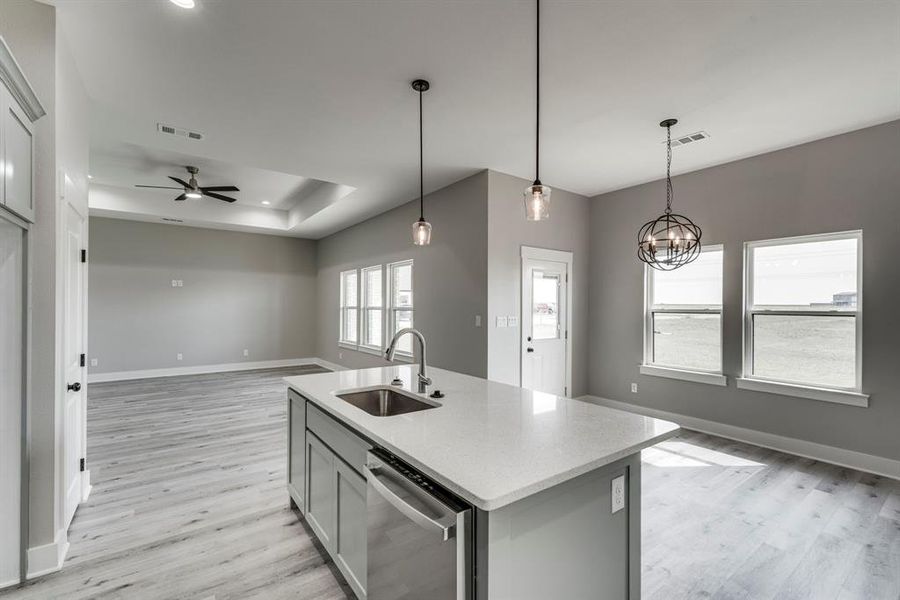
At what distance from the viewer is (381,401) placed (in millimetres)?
2477

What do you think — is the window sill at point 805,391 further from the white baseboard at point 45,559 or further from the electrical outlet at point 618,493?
the white baseboard at point 45,559

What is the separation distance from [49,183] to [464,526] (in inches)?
105

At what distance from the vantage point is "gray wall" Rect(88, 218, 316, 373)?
277 inches

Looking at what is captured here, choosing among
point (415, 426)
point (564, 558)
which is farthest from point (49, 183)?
point (564, 558)

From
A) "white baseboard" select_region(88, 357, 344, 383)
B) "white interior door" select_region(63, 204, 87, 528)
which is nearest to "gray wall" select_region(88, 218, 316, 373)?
"white baseboard" select_region(88, 357, 344, 383)

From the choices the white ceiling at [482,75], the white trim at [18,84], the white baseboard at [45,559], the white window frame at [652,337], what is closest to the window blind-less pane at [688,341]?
the white window frame at [652,337]

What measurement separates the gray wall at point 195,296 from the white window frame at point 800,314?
804 centimetres

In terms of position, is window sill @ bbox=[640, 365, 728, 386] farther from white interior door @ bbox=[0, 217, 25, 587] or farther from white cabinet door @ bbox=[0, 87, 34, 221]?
white cabinet door @ bbox=[0, 87, 34, 221]

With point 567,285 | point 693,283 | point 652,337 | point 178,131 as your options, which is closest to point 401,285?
point 567,285

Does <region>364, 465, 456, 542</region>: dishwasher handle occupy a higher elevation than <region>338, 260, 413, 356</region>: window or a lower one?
lower

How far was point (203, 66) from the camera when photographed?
258 centimetres

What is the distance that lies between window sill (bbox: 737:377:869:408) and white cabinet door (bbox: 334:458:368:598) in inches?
160

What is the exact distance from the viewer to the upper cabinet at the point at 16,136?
1.64 m

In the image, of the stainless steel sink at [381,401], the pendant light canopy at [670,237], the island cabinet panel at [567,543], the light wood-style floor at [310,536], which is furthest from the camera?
the pendant light canopy at [670,237]
